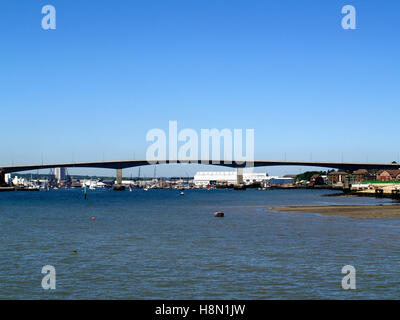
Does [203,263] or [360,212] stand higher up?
[203,263]

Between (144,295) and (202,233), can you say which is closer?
(144,295)

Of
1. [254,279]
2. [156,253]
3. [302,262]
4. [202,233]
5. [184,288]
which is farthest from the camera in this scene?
[202,233]

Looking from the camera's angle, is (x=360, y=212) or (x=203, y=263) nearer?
(x=203, y=263)

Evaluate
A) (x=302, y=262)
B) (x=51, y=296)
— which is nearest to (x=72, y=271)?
(x=51, y=296)

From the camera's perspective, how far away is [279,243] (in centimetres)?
3725

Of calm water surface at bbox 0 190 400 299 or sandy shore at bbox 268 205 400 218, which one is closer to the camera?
calm water surface at bbox 0 190 400 299

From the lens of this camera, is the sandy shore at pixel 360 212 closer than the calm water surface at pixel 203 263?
No

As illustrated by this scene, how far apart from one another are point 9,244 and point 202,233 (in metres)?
16.5

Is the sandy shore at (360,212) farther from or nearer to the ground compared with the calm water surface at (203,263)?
nearer to the ground

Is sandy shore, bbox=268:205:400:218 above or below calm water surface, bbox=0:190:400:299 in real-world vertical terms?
below

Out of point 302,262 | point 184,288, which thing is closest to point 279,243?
point 302,262

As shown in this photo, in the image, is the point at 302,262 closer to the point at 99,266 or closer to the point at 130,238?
the point at 99,266
